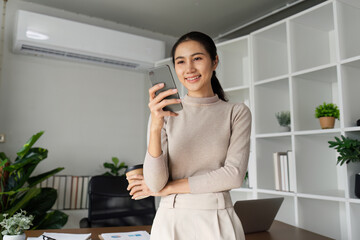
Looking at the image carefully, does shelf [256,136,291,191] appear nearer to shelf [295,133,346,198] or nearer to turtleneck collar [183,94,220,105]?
shelf [295,133,346,198]

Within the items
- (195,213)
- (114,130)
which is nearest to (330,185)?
(195,213)

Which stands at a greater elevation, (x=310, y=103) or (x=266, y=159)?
(x=310, y=103)

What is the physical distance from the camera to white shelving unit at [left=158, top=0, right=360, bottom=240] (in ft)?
7.17

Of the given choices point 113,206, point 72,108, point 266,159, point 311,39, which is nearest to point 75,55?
point 72,108

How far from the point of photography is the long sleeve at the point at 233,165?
3.15ft

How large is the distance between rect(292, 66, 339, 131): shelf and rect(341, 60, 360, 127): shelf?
→ 16 centimetres

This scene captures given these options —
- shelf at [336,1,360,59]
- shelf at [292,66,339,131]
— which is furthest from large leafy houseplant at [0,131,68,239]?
shelf at [336,1,360,59]

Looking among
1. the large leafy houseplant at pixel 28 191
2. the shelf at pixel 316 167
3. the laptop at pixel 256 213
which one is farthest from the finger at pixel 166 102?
the large leafy houseplant at pixel 28 191

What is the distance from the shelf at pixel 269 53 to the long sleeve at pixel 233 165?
1.84 metres

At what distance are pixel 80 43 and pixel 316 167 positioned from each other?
8.12 ft

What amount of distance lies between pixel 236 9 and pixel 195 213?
116 inches

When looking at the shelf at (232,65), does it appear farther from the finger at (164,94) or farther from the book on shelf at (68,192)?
the finger at (164,94)

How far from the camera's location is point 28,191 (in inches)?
103

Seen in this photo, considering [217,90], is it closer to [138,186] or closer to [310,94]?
[138,186]
